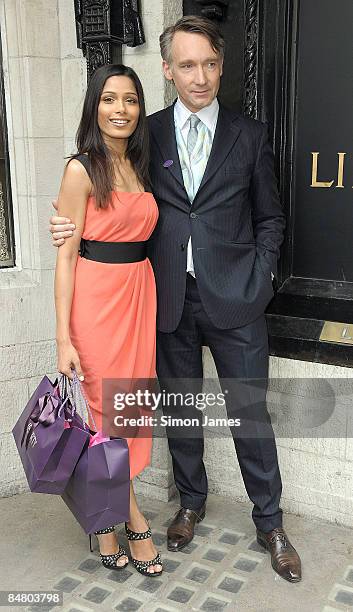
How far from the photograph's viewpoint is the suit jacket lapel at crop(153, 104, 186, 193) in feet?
9.55

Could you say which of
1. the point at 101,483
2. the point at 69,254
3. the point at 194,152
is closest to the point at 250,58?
the point at 194,152

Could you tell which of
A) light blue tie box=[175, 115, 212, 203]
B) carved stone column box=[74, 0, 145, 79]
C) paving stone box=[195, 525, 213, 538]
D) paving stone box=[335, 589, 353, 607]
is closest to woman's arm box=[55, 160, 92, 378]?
light blue tie box=[175, 115, 212, 203]

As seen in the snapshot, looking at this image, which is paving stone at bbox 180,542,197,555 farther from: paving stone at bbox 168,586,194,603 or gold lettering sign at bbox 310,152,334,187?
gold lettering sign at bbox 310,152,334,187

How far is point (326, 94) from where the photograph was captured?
314 centimetres

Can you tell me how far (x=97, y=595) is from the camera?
9.42ft

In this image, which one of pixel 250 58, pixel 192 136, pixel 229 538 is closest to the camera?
pixel 192 136

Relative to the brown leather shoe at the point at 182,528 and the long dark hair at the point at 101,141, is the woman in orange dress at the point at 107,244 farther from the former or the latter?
the brown leather shoe at the point at 182,528

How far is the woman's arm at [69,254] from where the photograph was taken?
268 cm

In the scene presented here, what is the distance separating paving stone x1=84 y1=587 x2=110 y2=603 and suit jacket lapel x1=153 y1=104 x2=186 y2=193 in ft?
5.76

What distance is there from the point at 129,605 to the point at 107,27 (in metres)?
2.61

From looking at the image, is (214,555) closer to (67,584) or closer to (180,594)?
(180,594)

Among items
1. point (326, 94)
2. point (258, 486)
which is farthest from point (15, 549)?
point (326, 94)

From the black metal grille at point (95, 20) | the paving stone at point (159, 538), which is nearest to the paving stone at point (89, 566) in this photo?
the paving stone at point (159, 538)

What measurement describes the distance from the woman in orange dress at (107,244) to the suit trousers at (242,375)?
0.22 metres
